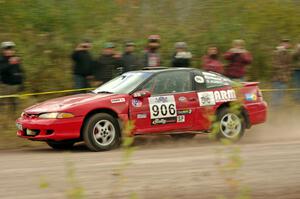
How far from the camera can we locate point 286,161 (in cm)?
1101

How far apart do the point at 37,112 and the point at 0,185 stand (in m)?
3.68

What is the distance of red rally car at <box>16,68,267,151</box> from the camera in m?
12.6

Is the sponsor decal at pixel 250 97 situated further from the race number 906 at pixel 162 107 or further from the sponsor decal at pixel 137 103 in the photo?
the sponsor decal at pixel 137 103

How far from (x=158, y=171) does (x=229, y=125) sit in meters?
4.04

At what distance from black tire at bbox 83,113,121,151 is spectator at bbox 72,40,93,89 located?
442 centimetres

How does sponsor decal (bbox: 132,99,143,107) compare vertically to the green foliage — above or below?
below

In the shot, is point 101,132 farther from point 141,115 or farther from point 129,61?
point 129,61

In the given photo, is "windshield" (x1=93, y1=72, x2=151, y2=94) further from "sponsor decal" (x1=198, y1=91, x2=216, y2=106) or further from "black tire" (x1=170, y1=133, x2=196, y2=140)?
"black tire" (x1=170, y1=133, x2=196, y2=140)

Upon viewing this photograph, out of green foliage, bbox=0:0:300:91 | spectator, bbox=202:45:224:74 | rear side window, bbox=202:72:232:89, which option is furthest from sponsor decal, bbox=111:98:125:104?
green foliage, bbox=0:0:300:91

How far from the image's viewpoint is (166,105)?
43.7 feet

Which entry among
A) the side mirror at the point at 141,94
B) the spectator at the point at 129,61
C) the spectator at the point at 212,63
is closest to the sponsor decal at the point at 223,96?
the side mirror at the point at 141,94

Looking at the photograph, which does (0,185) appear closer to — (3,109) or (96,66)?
(3,109)

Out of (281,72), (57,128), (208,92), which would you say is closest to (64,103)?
(57,128)

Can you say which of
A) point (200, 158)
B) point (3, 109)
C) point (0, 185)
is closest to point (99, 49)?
point (3, 109)
